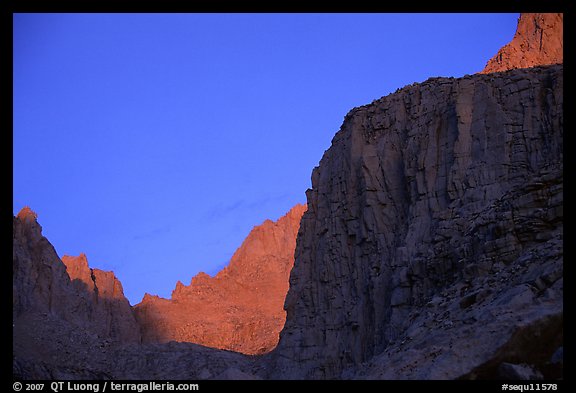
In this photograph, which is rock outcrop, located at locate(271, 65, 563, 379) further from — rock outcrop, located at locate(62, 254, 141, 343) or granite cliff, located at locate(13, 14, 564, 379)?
rock outcrop, located at locate(62, 254, 141, 343)

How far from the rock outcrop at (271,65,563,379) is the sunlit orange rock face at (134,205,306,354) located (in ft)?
104

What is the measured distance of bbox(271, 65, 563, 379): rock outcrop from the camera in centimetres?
3388

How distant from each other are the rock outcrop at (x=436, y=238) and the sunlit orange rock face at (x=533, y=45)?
1453cm

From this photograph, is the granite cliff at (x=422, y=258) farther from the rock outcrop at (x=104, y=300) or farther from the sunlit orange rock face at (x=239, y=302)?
the sunlit orange rock face at (x=239, y=302)

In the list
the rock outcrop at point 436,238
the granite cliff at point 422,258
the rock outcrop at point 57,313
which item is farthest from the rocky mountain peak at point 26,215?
the rock outcrop at point 436,238

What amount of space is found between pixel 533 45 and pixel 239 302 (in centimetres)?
4899

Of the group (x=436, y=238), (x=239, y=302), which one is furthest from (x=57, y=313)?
(x=436, y=238)

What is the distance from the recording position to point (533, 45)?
7194 cm

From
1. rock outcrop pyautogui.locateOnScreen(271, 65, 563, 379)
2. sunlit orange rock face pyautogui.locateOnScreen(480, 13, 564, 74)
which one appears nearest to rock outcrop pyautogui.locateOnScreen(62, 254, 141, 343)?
rock outcrop pyautogui.locateOnScreen(271, 65, 563, 379)

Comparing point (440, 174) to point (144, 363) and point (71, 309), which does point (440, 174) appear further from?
point (71, 309)

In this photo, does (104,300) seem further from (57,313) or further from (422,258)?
(422,258)

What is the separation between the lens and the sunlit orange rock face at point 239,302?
3962 inches

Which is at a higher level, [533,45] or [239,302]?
[533,45]
